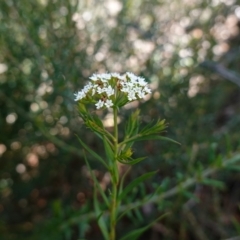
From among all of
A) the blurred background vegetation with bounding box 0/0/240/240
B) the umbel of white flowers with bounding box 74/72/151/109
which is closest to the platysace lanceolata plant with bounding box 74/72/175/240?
the umbel of white flowers with bounding box 74/72/151/109

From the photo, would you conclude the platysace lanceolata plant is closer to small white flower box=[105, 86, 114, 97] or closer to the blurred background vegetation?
small white flower box=[105, 86, 114, 97]

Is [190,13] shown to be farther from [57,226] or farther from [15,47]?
[57,226]

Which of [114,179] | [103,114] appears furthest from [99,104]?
[103,114]

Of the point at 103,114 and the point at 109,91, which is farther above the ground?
the point at 103,114

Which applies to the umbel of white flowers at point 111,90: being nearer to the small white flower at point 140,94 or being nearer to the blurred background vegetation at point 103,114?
the small white flower at point 140,94

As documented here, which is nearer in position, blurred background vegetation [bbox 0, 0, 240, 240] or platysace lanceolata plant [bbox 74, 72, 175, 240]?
platysace lanceolata plant [bbox 74, 72, 175, 240]

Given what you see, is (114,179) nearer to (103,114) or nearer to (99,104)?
(99,104)
